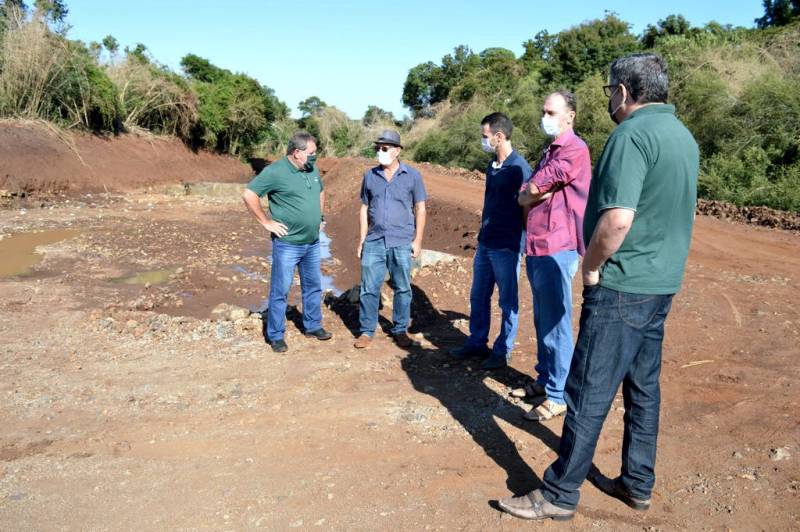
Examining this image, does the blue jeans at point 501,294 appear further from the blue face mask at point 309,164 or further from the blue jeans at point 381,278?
the blue face mask at point 309,164

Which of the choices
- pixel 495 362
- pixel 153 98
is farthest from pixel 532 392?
pixel 153 98

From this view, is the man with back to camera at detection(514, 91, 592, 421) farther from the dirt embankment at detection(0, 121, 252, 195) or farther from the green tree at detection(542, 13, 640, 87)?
the green tree at detection(542, 13, 640, 87)

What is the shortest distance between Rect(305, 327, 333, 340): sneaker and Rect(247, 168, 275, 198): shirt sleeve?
1467 mm

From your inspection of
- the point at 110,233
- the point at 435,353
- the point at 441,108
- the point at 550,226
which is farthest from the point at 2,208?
the point at 441,108

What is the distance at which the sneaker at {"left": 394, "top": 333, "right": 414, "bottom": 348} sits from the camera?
5.86 m

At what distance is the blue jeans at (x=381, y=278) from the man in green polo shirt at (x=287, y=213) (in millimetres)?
571

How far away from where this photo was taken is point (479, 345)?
5.37 meters

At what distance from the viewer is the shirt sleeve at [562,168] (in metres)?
3.86

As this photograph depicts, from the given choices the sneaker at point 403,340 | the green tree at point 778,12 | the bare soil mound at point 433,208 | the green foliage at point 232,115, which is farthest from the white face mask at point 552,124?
the green tree at point 778,12

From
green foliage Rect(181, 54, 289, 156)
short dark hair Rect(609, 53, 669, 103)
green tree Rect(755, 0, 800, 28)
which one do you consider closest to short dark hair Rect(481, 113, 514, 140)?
short dark hair Rect(609, 53, 669, 103)

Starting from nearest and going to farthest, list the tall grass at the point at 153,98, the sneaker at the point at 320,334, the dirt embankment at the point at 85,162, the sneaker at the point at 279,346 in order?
the sneaker at the point at 279,346, the sneaker at the point at 320,334, the dirt embankment at the point at 85,162, the tall grass at the point at 153,98

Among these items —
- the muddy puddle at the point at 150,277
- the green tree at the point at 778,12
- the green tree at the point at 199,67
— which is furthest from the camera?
the green tree at the point at 199,67

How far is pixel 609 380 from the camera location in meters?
2.86

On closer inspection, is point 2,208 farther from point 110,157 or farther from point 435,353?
point 435,353
